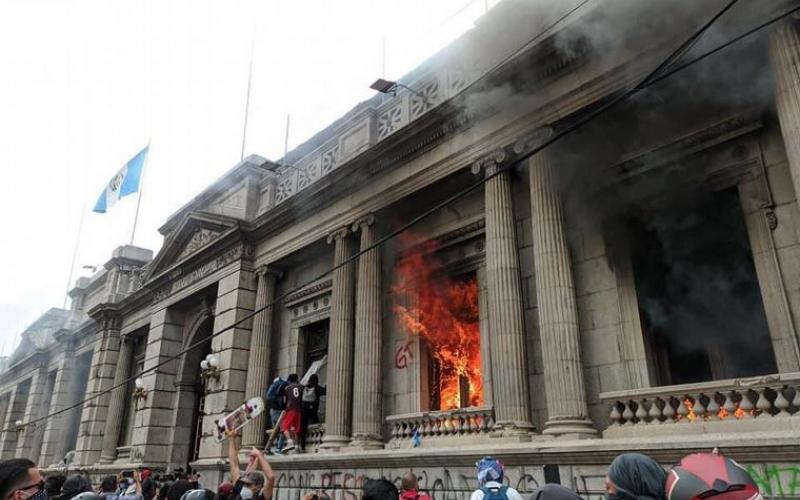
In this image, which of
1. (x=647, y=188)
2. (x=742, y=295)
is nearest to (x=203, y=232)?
(x=647, y=188)

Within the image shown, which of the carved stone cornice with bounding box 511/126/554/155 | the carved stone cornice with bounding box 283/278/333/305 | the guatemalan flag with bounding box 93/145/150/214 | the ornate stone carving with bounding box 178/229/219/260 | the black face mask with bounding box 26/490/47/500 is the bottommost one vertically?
the black face mask with bounding box 26/490/47/500

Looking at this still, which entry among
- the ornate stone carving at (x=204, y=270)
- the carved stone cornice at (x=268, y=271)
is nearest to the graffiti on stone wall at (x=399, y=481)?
the carved stone cornice at (x=268, y=271)

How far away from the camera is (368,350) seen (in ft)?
40.3

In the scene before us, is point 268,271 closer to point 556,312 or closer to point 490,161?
point 490,161

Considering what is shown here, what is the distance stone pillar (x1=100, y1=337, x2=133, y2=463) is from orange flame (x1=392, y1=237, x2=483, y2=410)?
14.0 m

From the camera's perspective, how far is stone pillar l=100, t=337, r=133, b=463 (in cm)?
2206

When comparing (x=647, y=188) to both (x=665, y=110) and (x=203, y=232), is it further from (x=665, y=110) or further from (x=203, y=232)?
(x=203, y=232)

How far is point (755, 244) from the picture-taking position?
8195 mm

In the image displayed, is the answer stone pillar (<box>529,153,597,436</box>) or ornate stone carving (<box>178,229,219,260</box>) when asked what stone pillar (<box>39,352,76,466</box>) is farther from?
stone pillar (<box>529,153,597,436</box>)

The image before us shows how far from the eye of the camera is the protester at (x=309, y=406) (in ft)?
44.4

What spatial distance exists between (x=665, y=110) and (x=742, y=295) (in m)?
3.23

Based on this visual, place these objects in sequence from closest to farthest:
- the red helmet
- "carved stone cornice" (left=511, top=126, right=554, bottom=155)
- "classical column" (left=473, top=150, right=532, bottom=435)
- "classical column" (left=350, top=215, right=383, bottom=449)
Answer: the red helmet → "classical column" (left=473, top=150, right=532, bottom=435) → "carved stone cornice" (left=511, top=126, right=554, bottom=155) → "classical column" (left=350, top=215, right=383, bottom=449)

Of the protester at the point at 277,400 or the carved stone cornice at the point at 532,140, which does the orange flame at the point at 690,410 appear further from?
the protester at the point at 277,400

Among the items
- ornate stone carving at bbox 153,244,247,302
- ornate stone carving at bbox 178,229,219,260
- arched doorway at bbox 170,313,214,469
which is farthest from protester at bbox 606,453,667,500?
arched doorway at bbox 170,313,214,469
